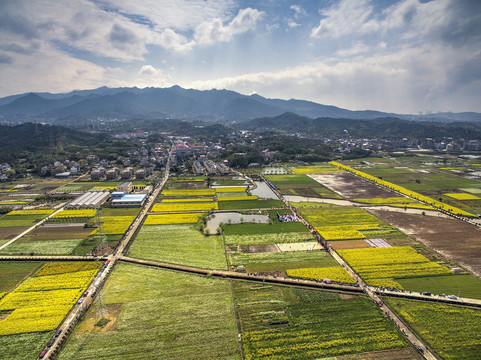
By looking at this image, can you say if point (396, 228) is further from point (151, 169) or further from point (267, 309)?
point (151, 169)

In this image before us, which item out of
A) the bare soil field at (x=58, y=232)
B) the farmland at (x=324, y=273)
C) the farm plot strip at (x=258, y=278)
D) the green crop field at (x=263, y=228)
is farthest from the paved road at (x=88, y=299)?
the farmland at (x=324, y=273)

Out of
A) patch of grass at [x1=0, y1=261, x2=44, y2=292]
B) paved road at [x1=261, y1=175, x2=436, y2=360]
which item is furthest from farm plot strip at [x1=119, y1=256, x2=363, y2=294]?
patch of grass at [x1=0, y1=261, x2=44, y2=292]

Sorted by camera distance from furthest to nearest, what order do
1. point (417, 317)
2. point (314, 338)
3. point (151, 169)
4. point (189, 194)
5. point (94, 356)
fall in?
point (151, 169) → point (189, 194) → point (417, 317) → point (314, 338) → point (94, 356)

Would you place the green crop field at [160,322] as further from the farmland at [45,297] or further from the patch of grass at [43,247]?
the patch of grass at [43,247]

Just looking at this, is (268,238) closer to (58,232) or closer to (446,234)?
(446,234)

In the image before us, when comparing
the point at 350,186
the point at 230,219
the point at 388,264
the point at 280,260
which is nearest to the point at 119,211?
the point at 230,219

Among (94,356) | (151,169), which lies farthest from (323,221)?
(151,169)
